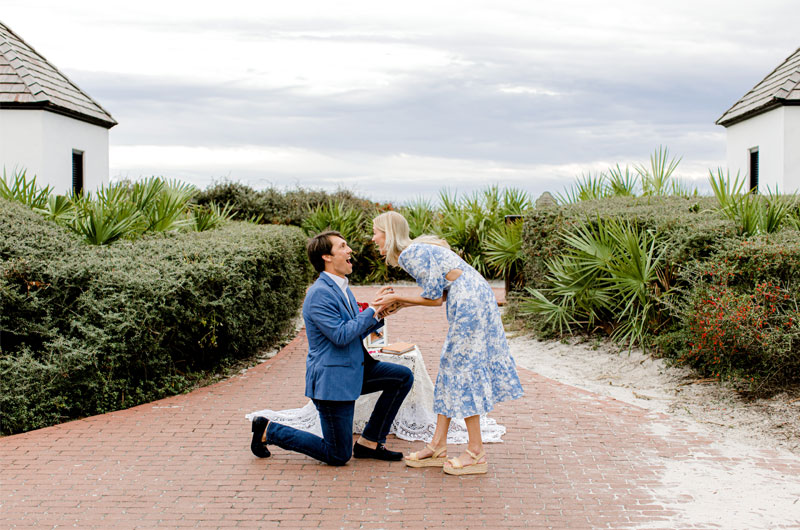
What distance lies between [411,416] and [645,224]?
4934 millimetres

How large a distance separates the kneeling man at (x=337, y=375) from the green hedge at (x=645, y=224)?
14.4 feet

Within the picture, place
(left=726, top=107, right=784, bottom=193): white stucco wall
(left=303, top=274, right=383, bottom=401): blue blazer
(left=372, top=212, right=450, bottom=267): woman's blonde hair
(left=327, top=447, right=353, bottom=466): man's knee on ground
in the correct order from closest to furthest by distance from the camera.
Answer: (left=303, top=274, right=383, bottom=401): blue blazer → (left=372, top=212, right=450, bottom=267): woman's blonde hair → (left=327, top=447, right=353, bottom=466): man's knee on ground → (left=726, top=107, right=784, bottom=193): white stucco wall

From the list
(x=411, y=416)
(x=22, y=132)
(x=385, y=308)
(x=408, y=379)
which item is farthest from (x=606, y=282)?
(x=22, y=132)

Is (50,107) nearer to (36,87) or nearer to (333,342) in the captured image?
(36,87)

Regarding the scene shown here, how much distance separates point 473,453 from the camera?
5316 mm

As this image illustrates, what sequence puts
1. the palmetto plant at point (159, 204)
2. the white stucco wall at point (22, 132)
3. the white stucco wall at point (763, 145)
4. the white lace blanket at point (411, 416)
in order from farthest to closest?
the white stucco wall at point (763, 145), the white stucco wall at point (22, 132), the palmetto plant at point (159, 204), the white lace blanket at point (411, 416)

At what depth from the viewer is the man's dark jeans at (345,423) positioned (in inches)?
206

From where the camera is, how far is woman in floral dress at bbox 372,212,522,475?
503cm

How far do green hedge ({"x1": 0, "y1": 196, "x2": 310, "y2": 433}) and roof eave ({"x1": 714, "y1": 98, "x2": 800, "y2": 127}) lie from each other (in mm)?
18166

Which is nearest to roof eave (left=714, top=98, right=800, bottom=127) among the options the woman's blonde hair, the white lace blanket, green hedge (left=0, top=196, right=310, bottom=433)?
green hedge (left=0, top=196, right=310, bottom=433)

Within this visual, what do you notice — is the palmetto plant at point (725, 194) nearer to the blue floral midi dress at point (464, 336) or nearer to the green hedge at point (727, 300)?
the green hedge at point (727, 300)

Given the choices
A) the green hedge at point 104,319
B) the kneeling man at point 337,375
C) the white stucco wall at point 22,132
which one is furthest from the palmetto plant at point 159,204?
the white stucco wall at point 22,132

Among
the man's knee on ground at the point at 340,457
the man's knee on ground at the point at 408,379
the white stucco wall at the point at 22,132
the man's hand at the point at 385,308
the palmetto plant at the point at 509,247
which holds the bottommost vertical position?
the man's knee on ground at the point at 340,457

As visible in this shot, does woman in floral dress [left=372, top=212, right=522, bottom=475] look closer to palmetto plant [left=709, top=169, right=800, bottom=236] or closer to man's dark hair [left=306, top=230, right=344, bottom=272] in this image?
man's dark hair [left=306, top=230, right=344, bottom=272]
